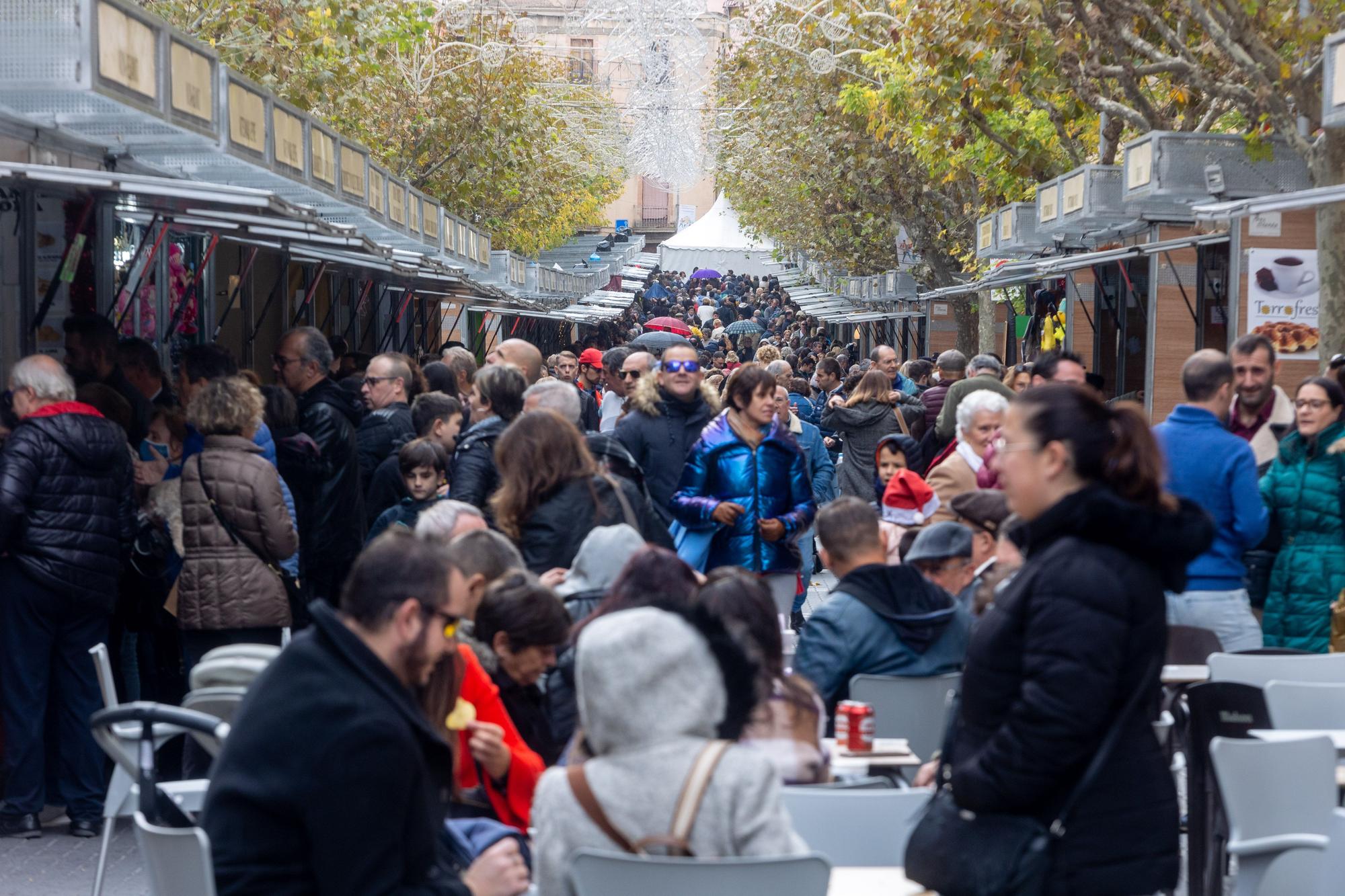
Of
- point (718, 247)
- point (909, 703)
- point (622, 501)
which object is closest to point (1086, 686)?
point (909, 703)

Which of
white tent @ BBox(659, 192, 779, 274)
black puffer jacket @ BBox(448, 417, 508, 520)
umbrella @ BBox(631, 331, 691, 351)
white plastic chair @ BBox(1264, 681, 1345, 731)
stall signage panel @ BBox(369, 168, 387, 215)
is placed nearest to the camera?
white plastic chair @ BBox(1264, 681, 1345, 731)

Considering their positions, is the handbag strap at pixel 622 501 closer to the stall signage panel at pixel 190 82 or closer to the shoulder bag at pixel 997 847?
the shoulder bag at pixel 997 847

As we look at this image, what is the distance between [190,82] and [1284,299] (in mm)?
7033

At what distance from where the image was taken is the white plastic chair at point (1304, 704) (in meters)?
5.46

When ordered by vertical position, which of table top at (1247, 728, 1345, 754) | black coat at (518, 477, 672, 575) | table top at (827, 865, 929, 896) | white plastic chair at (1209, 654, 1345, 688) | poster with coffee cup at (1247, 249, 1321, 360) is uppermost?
poster with coffee cup at (1247, 249, 1321, 360)

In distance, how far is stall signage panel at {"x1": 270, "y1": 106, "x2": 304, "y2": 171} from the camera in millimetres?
10281

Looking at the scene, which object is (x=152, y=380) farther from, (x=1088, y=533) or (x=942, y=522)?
(x=1088, y=533)

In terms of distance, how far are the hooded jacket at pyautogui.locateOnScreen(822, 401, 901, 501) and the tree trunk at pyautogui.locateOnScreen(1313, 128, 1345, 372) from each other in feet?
11.1

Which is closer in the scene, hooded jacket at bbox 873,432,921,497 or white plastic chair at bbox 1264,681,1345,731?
white plastic chair at bbox 1264,681,1345,731

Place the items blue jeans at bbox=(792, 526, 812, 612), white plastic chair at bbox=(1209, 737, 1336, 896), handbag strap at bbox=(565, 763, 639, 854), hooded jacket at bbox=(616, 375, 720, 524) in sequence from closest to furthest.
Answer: handbag strap at bbox=(565, 763, 639, 854) → white plastic chair at bbox=(1209, 737, 1336, 896) → hooded jacket at bbox=(616, 375, 720, 524) → blue jeans at bbox=(792, 526, 812, 612)

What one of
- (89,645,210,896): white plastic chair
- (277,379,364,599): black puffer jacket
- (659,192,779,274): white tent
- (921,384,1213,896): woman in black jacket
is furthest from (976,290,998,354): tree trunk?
(659,192,779,274): white tent

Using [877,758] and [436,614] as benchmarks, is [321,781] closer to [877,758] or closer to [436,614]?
[436,614]

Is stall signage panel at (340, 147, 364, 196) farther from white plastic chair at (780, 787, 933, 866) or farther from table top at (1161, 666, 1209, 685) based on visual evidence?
white plastic chair at (780, 787, 933, 866)

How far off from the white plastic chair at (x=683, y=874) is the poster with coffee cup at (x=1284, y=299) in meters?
8.71
